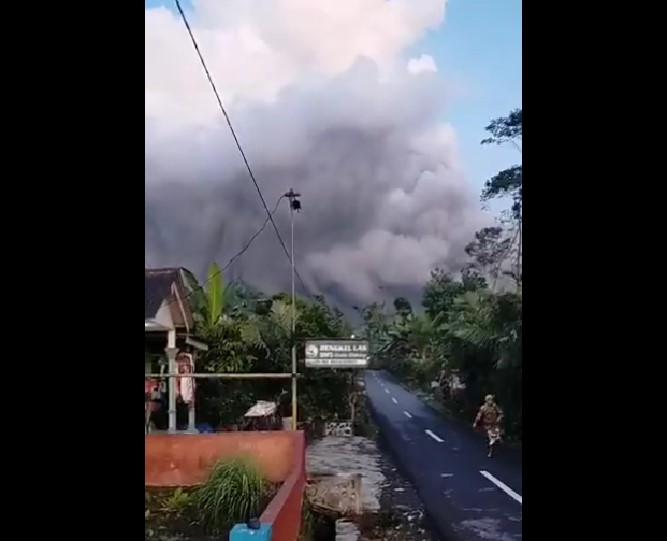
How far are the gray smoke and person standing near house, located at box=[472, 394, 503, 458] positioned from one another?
31cm

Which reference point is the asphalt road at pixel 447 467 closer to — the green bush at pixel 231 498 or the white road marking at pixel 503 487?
the white road marking at pixel 503 487

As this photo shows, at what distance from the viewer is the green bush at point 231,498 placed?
1517 millimetres

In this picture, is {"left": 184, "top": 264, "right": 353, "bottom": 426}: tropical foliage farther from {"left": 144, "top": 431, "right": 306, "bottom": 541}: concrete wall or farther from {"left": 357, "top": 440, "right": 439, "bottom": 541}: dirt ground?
{"left": 357, "top": 440, "right": 439, "bottom": 541}: dirt ground

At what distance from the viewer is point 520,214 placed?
1.47m

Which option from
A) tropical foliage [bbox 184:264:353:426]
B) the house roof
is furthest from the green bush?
the house roof

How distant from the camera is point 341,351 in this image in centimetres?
159

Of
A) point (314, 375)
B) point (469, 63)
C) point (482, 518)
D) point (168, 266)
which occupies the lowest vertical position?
point (482, 518)

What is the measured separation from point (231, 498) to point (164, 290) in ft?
1.58

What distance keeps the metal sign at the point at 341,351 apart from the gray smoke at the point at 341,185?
0.10m
